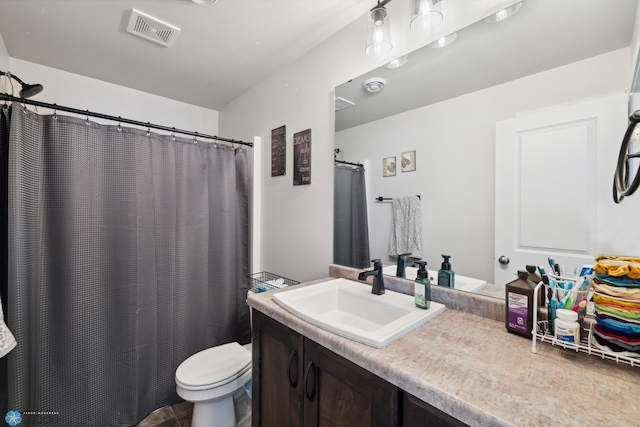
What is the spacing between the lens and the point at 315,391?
2.93 ft

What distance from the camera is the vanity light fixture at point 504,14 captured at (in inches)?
37.9

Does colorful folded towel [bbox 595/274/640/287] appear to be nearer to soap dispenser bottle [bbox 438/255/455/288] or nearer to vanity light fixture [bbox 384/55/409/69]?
soap dispenser bottle [bbox 438/255/455/288]

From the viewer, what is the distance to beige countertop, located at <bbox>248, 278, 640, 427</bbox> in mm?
511

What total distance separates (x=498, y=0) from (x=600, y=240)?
3.02 ft

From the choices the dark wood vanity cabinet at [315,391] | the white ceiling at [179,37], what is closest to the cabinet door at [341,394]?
the dark wood vanity cabinet at [315,391]

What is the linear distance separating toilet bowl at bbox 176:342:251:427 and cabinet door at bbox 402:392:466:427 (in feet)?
3.65

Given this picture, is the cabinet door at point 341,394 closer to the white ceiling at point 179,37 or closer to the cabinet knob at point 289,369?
the cabinet knob at point 289,369

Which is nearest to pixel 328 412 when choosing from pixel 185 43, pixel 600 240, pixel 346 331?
pixel 346 331

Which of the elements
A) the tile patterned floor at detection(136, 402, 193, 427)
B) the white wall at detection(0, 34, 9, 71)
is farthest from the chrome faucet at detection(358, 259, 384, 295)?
the white wall at detection(0, 34, 9, 71)

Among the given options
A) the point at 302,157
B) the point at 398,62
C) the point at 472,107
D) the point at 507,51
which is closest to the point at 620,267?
the point at 472,107

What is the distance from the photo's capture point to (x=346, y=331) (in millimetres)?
814

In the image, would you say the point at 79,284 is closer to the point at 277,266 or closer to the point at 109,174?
the point at 109,174

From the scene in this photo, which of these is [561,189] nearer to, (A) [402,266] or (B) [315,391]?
(A) [402,266]

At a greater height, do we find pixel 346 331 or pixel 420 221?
pixel 420 221
